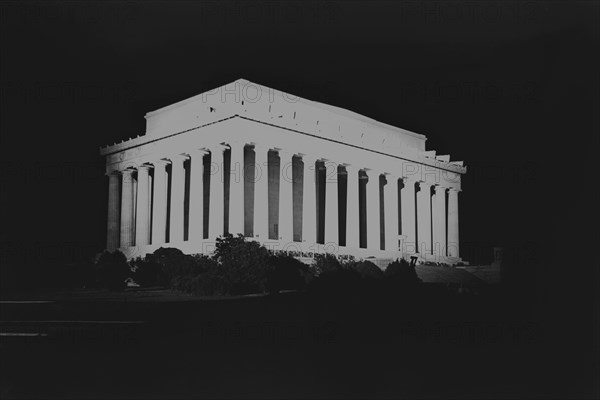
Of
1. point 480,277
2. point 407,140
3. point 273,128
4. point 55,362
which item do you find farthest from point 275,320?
point 407,140

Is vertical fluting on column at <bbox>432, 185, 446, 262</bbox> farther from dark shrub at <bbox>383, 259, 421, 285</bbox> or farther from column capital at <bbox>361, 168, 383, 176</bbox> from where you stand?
dark shrub at <bbox>383, 259, 421, 285</bbox>

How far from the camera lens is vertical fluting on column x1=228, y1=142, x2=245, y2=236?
72.2 m

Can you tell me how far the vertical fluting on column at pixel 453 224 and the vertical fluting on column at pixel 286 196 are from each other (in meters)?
29.6

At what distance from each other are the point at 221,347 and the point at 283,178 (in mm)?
47723

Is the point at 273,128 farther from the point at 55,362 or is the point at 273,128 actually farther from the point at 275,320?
the point at 55,362

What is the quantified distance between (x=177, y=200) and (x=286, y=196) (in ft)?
35.3

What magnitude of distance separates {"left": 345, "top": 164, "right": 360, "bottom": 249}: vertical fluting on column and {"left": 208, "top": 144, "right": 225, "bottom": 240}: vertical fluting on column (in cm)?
1696

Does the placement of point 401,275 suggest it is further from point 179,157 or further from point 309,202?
point 179,157

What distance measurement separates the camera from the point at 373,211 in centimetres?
9038

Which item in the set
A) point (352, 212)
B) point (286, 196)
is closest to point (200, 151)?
point (286, 196)

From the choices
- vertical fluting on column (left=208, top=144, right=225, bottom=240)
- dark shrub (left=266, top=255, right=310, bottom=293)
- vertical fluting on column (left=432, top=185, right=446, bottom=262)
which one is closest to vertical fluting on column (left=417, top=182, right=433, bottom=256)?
vertical fluting on column (left=432, top=185, right=446, bottom=262)

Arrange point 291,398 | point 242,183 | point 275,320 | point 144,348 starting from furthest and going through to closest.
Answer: point 242,183, point 275,320, point 144,348, point 291,398

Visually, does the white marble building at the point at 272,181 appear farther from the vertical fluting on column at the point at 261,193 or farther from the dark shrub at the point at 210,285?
the dark shrub at the point at 210,285

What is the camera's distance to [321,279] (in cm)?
4759
